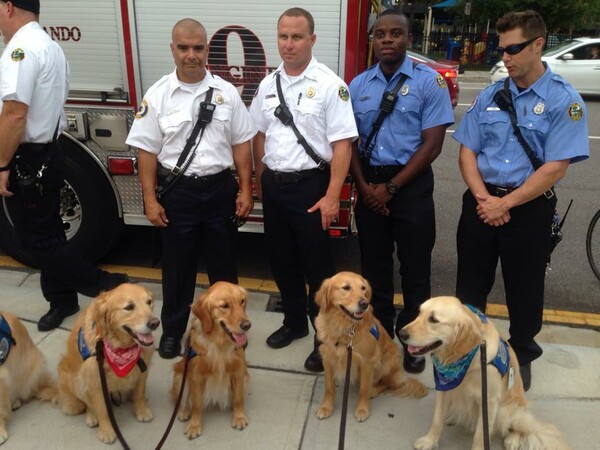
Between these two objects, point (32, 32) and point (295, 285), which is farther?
point (295, 285)

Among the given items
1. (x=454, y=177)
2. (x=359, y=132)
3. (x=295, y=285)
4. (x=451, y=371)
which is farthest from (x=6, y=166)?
(x=454, y=177)

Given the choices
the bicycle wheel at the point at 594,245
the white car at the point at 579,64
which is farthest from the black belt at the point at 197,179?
the white car at the point at 579,64

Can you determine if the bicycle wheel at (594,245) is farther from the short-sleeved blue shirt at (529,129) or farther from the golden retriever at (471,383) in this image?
the golden retriever at (471,383)

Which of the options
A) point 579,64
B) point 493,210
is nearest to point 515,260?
point 493,210

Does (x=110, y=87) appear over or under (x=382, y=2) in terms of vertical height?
under

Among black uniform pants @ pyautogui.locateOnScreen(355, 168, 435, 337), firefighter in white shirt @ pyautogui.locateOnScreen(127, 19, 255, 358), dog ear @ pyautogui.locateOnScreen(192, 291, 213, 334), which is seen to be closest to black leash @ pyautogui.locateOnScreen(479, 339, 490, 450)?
black uniform pants @ pyautogui.locateOnScreen(355, 168, 435, 337)

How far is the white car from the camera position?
47.1ft

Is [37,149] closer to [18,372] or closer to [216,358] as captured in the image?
[18,372]

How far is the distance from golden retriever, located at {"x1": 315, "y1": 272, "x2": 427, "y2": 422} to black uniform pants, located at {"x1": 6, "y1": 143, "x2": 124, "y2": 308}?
185cm

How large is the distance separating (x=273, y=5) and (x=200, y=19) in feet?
1.73

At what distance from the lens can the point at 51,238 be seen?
11.8 feet

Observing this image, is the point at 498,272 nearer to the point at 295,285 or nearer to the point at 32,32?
the point at 295,285

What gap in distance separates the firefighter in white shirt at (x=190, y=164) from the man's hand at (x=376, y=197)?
728 millimetres

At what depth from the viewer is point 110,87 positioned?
13.1ft
